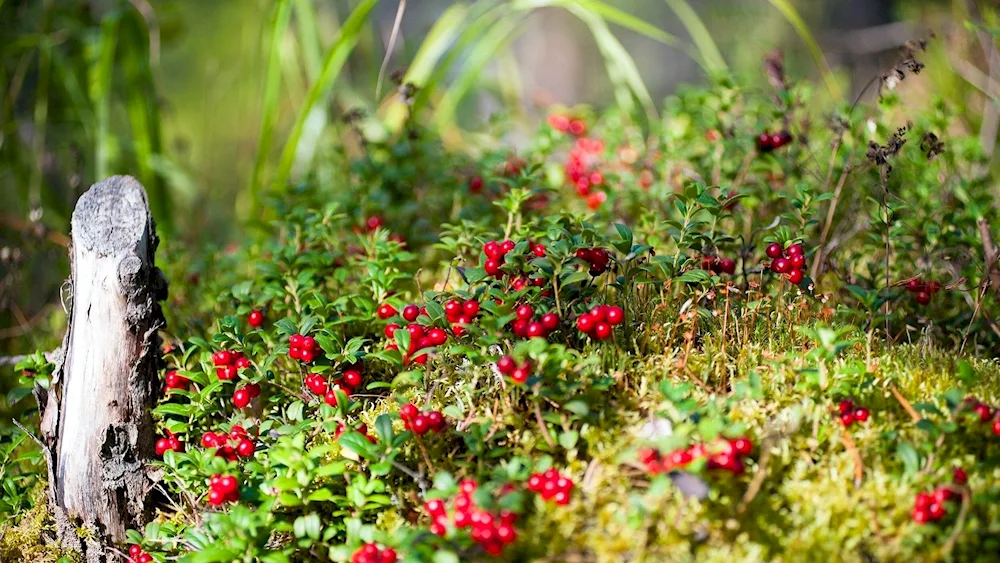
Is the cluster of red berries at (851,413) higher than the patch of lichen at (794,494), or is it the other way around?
the cluster of red berries at (851,413)

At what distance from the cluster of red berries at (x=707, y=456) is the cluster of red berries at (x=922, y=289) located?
1.21 m

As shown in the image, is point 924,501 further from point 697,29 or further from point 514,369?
point 697,29

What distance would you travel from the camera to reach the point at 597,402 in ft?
7.31

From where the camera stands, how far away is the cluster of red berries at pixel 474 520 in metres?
1.75

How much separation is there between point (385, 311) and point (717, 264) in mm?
1193

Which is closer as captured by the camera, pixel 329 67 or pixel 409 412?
pixel 409 412

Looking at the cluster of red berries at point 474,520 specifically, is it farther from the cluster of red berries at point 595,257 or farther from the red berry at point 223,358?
the red berry at point 223,358

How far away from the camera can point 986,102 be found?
487 centimetres

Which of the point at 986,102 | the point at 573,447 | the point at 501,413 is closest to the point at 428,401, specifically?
the point at 501,413

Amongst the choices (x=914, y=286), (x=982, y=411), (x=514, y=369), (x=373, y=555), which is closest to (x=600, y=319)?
(x=514, y=369)

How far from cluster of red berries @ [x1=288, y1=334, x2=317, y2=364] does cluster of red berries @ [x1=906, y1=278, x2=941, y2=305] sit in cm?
208

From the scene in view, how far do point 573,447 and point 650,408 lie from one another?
10.5 inches

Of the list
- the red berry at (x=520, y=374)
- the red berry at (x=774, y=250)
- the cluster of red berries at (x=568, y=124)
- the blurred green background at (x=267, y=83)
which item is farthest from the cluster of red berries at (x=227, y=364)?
the cluster of red berries at (x=568, y=124)

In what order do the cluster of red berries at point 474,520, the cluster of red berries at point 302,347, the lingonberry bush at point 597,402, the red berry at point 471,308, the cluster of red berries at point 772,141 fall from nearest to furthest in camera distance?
the cluster of red berries at point 474,520
the lingonberry bush at point 597,402
the red berry at point 471,308
the cluster of red berries at point 302,347
the cluster of red berries at point 772,141
